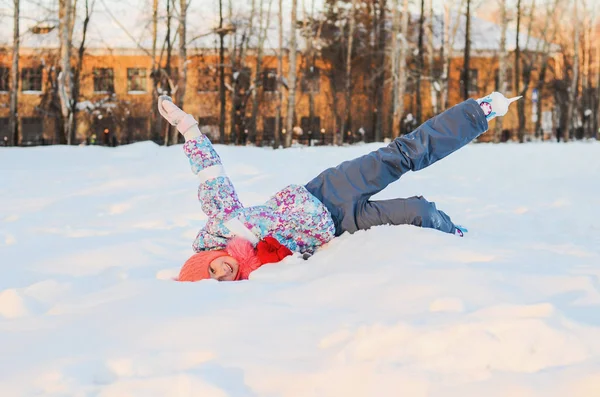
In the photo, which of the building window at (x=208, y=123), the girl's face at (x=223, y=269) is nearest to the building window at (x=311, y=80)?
the building window at (x=208, y=123)

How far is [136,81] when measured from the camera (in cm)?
3562

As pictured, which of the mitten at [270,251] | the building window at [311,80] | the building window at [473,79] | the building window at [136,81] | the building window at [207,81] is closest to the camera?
the mitten at [270,251]

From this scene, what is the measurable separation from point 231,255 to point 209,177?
0.62 meters

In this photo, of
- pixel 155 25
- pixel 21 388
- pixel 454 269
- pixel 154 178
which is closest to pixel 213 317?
pixel 21 388

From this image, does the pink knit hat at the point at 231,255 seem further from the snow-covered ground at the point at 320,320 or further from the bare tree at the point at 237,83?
the bare tree at the point at 237,83

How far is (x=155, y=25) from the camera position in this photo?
2141 centimetres

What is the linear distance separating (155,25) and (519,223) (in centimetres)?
1769

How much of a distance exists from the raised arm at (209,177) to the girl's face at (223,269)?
1.22 ft

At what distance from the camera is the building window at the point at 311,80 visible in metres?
31.2

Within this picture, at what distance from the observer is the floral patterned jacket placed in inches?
150

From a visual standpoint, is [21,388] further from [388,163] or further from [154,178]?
[154,178]

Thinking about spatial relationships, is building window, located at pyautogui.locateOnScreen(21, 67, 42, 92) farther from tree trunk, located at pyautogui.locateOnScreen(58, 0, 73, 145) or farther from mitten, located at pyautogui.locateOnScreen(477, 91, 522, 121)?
mitten, located at pyautogui.locateOnScreen(477, 91, 522, 121)

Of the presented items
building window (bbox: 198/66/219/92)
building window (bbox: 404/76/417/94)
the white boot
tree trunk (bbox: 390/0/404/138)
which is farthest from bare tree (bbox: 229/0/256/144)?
the white boot

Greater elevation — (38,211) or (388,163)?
(388,163)
